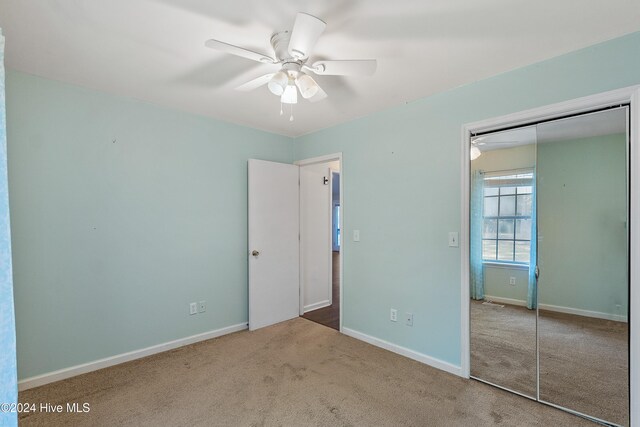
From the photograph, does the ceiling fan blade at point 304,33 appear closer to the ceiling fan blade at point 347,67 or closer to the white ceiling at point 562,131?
the ceiling fan blade at point 347,67

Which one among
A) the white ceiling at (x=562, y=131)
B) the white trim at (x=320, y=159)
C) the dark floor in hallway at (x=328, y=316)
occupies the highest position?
the white trim at (x=320, y=159)

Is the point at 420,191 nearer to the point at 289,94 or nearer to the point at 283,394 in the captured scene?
the point at 289,94

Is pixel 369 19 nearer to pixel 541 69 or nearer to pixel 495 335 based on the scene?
pixel 541 69

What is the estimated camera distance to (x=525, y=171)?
7.49ft

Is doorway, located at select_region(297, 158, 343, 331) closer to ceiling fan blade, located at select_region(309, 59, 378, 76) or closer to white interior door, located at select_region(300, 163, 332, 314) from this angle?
white interior door, located at select_region(300, 163, 332, 314)

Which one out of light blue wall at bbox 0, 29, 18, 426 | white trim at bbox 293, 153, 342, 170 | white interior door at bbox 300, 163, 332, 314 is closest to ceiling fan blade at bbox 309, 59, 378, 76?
light blue wall at bbox 0, 29, 18, 426

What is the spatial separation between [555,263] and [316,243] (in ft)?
9.13

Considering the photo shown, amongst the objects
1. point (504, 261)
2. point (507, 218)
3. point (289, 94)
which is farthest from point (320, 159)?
point (504, 261)

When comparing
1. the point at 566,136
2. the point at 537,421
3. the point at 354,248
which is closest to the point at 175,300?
the point at 354,248

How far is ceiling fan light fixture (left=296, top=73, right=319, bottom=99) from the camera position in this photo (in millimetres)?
1867

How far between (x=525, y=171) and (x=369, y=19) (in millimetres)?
1588

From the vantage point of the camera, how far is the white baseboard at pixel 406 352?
257cm

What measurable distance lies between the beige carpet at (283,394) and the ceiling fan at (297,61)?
211cm

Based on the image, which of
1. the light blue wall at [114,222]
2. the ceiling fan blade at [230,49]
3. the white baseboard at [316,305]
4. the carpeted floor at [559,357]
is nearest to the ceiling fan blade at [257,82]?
the ceiling fan blade at [230,49]
